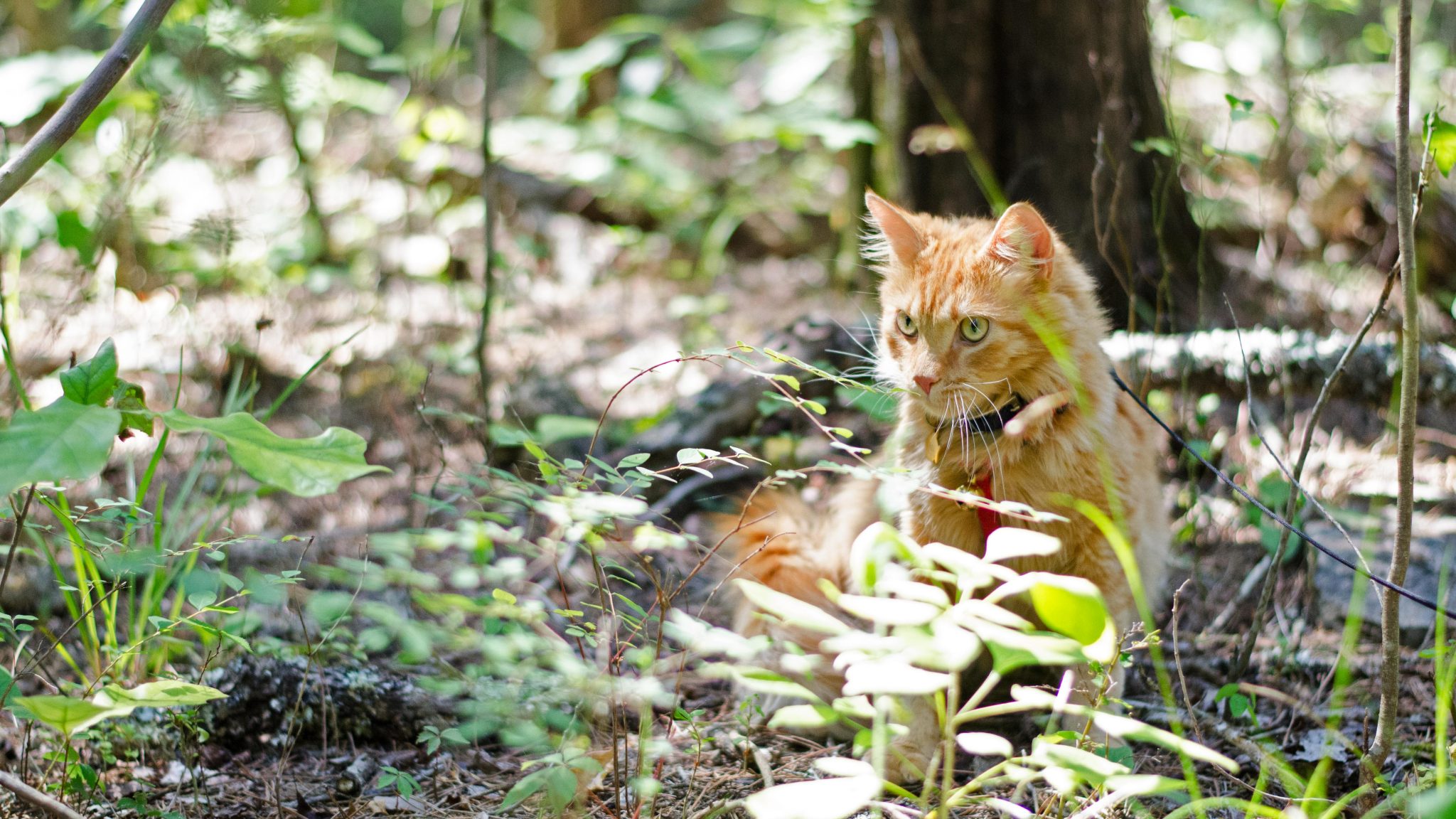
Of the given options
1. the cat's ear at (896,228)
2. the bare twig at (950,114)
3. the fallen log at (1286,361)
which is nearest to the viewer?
the cat's ear at (896,228)

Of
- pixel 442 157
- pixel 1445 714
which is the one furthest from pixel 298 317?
pixel 1445 714

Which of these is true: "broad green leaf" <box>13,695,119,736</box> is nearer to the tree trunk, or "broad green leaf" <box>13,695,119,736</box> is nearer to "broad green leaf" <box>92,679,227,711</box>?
"broad green leaf" <box>92,679,227,711</box>

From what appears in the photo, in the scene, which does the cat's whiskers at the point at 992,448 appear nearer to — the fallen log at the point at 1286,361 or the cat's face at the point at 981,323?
the cat's face at the point at 981,323

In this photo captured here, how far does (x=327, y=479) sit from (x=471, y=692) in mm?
464

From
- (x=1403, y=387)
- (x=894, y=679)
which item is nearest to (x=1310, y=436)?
(x=1403, y=387)

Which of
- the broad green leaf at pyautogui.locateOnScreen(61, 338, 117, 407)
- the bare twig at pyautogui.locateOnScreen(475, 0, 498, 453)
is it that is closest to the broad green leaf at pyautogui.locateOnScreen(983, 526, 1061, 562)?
the broad green leaf at pyautogui.locateOnScreen(61, 338, 117, 407)

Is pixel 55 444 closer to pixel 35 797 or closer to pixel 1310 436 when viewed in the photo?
pixel 35 797

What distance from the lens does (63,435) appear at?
1252mm

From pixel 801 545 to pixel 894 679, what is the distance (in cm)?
152

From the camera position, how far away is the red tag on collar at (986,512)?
220 cm

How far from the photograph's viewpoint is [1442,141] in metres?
1.70

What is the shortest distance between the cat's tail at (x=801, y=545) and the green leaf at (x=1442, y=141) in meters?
1.33

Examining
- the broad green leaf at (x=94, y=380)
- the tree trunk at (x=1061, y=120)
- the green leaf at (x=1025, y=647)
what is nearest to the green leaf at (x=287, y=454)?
the broad green leaf at (x=94, y=380)

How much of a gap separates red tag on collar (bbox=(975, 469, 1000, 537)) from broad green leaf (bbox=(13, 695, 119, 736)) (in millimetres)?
1709
